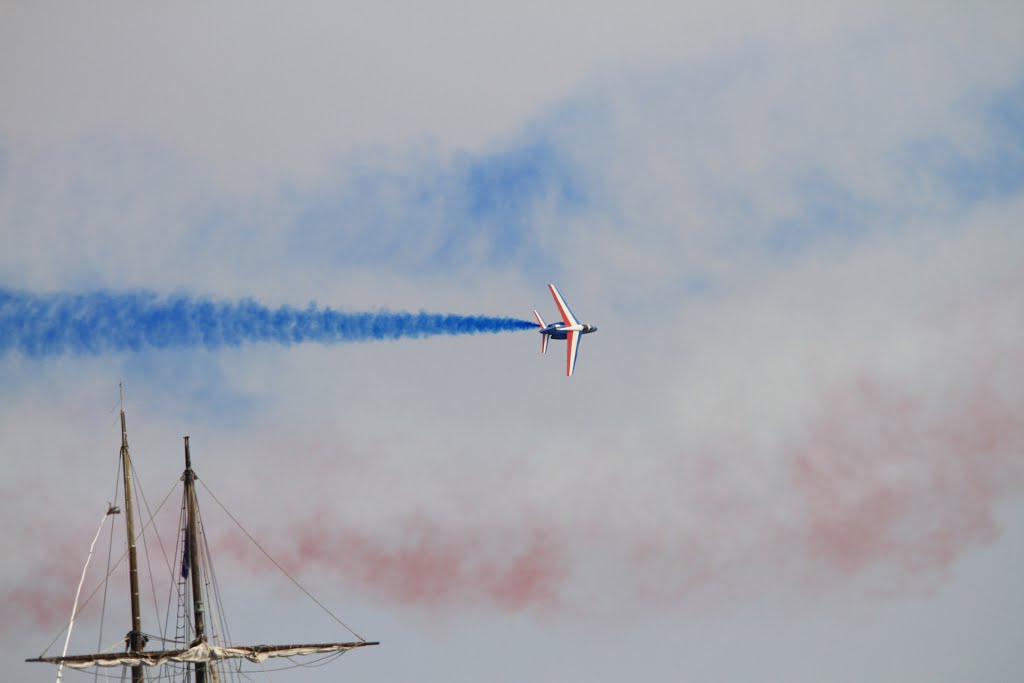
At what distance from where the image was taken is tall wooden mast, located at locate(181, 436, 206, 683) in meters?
140

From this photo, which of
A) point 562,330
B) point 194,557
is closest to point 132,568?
point 194,557

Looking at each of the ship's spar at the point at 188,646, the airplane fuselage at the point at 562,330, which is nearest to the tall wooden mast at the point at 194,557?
the ship's spar at the point at 188,646

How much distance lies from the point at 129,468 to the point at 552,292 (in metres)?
41.1

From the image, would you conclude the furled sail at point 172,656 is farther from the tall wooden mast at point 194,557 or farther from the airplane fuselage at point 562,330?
the airplane fuselage at point 562,330

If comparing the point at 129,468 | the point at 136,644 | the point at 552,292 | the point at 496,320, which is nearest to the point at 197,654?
the point at 136,644

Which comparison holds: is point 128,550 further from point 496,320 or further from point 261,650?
point 496,320

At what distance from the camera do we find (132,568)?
5404 inches

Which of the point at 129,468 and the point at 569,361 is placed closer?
the point at 129,468

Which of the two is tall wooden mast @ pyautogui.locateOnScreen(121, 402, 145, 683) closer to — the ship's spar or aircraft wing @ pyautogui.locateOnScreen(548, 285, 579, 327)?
the ship's spar

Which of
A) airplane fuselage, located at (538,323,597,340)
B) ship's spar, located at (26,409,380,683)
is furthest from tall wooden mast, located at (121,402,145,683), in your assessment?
airplane fuselage, located at (538,323,597,340)

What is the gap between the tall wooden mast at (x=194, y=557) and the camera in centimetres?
14000

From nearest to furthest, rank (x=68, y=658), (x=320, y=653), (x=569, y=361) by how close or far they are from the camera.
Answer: (x=68, y=658), (x=320, y=653), (x=569, y=361)

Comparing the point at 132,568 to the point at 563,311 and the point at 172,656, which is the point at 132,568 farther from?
the point at 563,311

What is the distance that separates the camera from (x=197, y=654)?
140 metres
